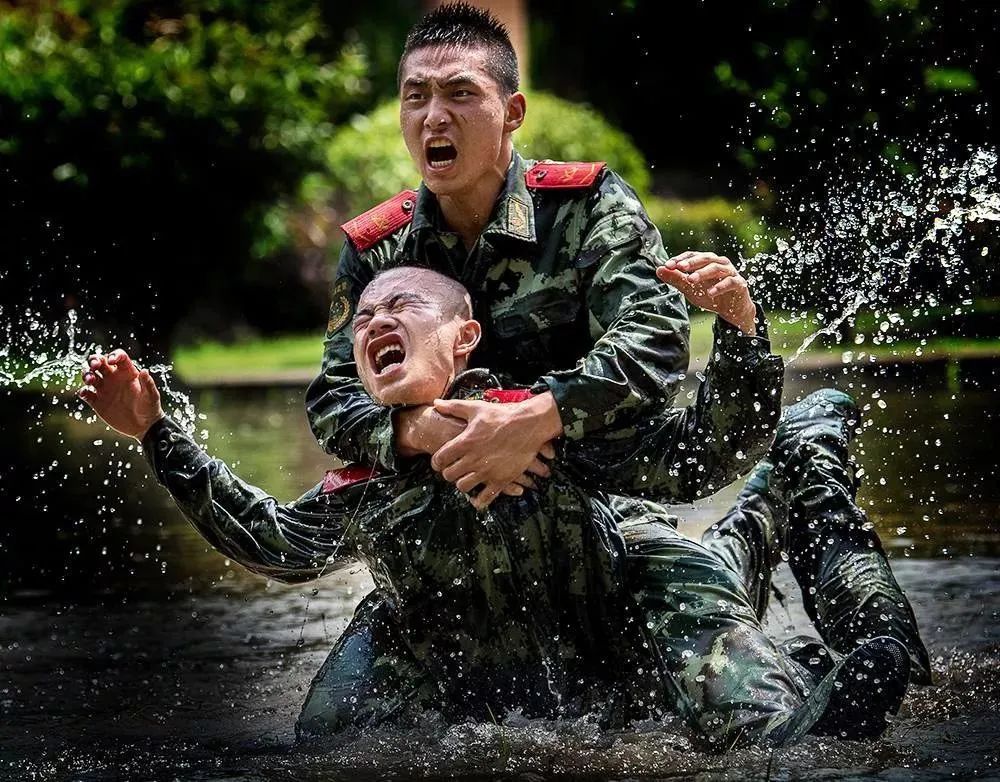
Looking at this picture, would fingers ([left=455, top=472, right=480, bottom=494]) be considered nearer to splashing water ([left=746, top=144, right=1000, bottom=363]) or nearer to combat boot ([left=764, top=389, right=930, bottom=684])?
combat boot ([left=764, top=389, right=930, bottom=684])

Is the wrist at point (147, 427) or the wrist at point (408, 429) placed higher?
the wrist at point (408, 429)

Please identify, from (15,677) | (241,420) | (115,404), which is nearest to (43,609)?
(15,677)

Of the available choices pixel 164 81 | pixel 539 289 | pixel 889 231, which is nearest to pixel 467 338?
pixel 539 289

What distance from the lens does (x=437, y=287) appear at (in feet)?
15.1

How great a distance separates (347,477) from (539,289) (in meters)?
0.69

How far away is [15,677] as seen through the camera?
5973 millimetres

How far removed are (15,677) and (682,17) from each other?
1371 centimetres

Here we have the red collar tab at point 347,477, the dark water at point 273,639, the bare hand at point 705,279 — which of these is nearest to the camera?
→ the bare hand at point 705,279

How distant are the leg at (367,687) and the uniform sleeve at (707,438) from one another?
692mm

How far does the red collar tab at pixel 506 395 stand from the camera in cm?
448

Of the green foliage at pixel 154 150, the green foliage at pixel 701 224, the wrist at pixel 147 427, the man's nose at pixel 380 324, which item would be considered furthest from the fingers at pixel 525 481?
the green foliage at pixel 701 224

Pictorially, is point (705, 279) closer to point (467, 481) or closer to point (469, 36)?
point (467, 481)

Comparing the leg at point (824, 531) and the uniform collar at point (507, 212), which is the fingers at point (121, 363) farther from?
the leg at point (824, 531)

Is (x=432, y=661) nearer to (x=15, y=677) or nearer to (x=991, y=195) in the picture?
(x=15, y=677)
